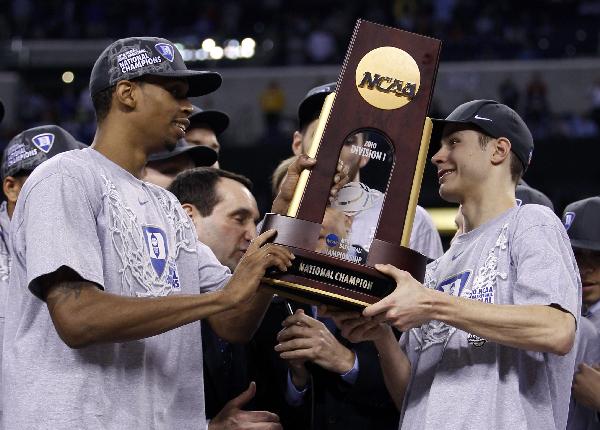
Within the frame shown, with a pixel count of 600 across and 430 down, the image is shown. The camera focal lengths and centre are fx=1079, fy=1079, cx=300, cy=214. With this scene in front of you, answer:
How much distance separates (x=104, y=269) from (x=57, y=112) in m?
15.0

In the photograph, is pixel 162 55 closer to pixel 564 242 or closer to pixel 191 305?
pixel 191 305

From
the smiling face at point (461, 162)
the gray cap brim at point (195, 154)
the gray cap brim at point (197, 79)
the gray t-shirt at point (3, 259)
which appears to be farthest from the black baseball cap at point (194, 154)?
the smiling face at point (461, 162)

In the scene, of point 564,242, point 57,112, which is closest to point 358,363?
point 564,242

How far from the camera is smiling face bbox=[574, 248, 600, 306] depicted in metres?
4.57

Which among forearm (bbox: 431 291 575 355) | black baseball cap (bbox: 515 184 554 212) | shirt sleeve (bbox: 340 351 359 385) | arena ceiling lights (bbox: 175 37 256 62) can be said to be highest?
arena ceiling lights (bbox: 175 37 256 62)

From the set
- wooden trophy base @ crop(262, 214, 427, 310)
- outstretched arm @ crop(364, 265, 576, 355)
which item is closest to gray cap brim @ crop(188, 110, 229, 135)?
wooden trophy base @ crop(262, 214, 427, 310)

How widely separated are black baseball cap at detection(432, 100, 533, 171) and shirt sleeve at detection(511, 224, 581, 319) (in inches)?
15.7

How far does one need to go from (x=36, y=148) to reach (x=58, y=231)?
1732 millimetres

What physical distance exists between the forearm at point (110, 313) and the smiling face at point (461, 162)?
0.98m

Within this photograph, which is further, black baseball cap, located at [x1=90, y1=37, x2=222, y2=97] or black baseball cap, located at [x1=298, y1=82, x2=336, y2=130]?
black baseball cap, located at [x1=298, y1=82, x2=336, y2=130]

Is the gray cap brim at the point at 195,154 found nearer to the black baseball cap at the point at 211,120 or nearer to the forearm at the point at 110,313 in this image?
the black baseball cap at the point at 211,120

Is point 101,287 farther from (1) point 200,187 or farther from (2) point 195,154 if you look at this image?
(2) point 195,154

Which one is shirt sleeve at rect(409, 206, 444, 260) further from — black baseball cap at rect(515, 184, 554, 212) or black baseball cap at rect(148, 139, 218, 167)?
black baseball cap at rect(148, 139, 218, 167)

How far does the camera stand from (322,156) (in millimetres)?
3377
